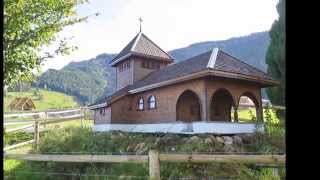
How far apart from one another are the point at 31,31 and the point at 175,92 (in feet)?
11.0

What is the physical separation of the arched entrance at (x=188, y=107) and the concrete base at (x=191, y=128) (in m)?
0.22

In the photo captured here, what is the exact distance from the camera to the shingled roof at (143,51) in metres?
6.16

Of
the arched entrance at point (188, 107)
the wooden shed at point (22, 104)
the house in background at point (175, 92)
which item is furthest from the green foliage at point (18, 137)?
the arched entrance at point (188, 107)

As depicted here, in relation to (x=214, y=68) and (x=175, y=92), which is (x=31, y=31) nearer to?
(x=214, y=68)

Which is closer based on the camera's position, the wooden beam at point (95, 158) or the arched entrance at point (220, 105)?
the wooden beam at point (95, 158)

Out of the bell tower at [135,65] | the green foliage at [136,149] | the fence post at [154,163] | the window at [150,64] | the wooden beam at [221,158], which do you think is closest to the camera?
the wooden beam at [221,158]

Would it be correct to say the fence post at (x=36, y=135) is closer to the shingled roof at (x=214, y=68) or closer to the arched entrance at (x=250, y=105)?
the shingled roof at (x=214, y=68)

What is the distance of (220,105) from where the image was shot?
6.36 meters

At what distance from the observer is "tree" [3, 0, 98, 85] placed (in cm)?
317

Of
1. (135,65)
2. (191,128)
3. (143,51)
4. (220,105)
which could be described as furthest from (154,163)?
(135,65)

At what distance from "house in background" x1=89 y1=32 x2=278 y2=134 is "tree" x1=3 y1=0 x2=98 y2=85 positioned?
3.73 ft
